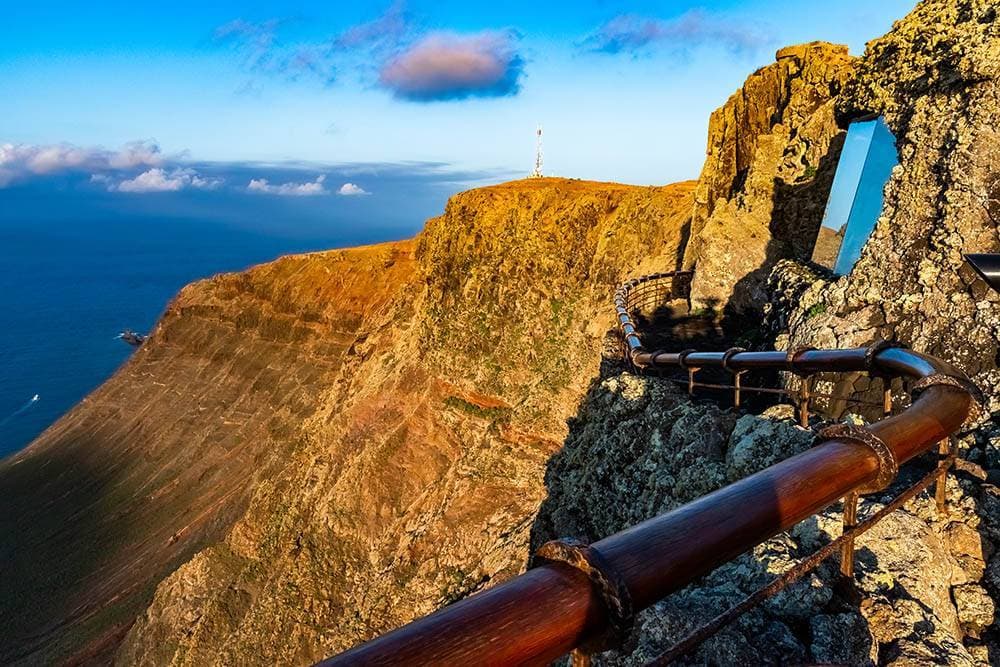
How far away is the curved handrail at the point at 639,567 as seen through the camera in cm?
115

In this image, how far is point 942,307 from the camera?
250 inches

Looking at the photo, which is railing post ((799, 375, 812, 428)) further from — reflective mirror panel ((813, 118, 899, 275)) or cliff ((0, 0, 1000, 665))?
reflective mirror panel ((813, 118, 899, 275))

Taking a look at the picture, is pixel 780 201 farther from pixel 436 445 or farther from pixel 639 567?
pixel 436 445

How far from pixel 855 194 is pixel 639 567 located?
11288mm

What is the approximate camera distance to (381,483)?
27.3 m

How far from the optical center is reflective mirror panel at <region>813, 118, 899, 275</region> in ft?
31.4

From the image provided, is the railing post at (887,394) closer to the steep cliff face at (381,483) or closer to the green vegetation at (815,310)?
the green vegetation at (815,310)

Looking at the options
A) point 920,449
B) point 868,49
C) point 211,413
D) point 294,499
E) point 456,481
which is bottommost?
point 211,413

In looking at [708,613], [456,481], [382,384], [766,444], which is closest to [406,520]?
[456,481]

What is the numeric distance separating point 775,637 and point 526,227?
26.7 m

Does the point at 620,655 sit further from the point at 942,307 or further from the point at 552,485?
the point at 552,485

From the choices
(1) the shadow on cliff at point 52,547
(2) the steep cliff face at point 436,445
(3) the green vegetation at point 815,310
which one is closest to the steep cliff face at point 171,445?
(1) the shadow on cliff at point 52,547

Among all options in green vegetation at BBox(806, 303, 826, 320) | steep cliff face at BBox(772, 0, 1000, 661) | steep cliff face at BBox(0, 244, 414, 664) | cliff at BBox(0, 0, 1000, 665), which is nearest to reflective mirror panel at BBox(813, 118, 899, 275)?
cliff at BBox(0, 0, 1000, 665)

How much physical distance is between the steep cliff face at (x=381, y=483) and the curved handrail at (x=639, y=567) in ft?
44.1
